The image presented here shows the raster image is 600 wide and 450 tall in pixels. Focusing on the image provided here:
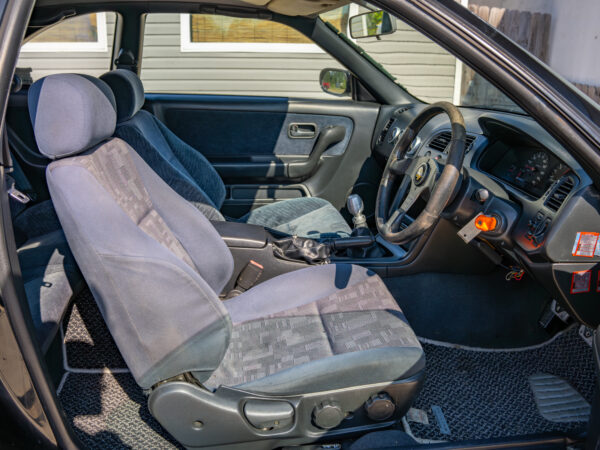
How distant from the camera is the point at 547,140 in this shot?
1858mm

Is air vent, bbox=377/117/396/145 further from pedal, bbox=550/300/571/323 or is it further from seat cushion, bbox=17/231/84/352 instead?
seat cushion, bbox=17/231/84/352

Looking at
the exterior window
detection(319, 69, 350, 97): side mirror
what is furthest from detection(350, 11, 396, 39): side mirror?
the exterior window

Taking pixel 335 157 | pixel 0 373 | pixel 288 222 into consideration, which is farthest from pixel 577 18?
pixel 0 373

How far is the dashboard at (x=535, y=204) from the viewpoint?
160cm

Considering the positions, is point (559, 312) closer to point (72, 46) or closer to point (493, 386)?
point (493, 386)

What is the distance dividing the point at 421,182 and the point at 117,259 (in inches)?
39.7

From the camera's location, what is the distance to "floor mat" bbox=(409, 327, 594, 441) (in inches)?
78.3

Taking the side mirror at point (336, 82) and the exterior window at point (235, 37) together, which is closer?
the side mirror at point (336, 82)

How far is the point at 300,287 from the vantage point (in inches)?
78.7

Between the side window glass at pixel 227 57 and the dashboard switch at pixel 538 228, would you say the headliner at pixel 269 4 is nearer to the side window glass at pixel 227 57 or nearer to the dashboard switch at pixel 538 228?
the dashboard switch at pixel 538 228

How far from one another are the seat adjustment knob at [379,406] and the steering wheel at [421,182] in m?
0.47

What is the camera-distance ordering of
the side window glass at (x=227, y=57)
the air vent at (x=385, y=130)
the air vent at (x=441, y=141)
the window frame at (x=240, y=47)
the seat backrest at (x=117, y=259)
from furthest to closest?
1. the window frame at (x=240, y=47)
2. the side window glass at (x=227, y=57)
3. the air vent at (x=385, y=130)
4. the air vent at (x=441, y=141)
5. the seat backrest at (x=117, y=259)

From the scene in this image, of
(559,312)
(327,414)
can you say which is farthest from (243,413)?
(559,312)

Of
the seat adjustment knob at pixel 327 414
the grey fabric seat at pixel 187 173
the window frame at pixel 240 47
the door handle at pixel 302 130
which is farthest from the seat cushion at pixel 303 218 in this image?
the window frame at pixel 240 47
